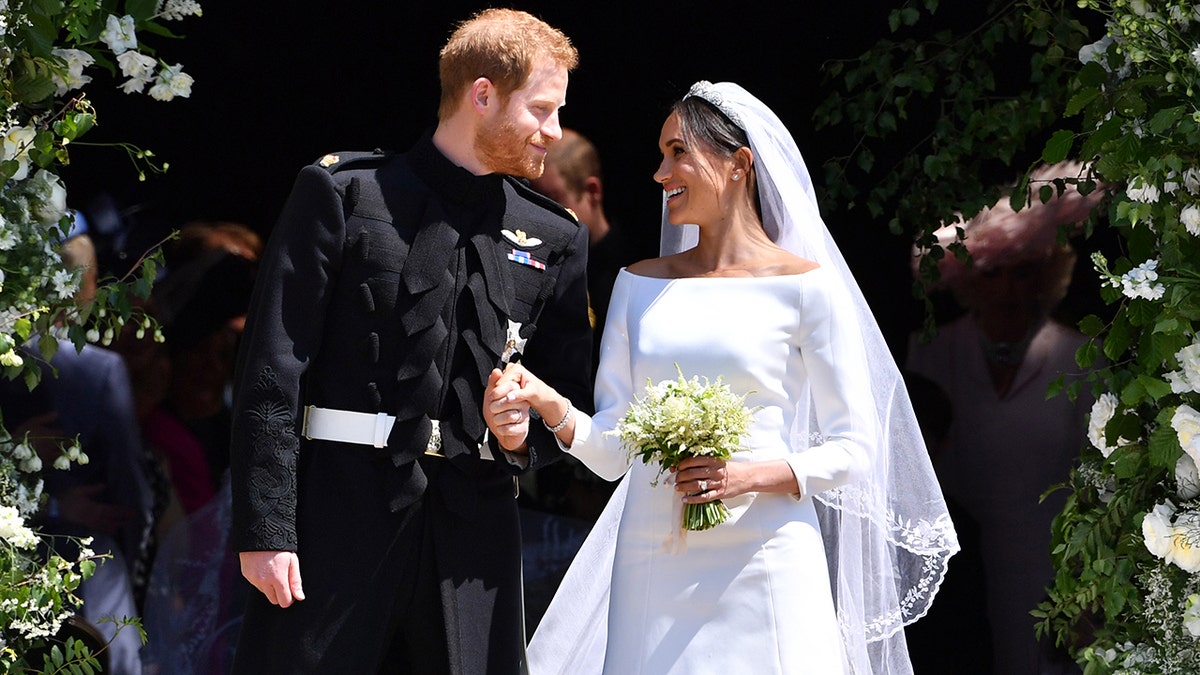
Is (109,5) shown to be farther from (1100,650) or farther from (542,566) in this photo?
(1100,650)

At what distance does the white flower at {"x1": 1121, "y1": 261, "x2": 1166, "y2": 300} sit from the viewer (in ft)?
10.4

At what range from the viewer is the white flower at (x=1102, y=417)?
3.43 metres

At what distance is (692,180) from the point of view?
3369 mm

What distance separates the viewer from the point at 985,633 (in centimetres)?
510

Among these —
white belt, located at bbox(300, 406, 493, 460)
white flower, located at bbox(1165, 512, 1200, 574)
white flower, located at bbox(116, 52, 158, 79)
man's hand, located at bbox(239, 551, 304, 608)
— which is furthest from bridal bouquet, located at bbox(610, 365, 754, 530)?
white flower, located at bbox(116, 52, 158, 79)

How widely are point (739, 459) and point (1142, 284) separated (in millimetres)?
955

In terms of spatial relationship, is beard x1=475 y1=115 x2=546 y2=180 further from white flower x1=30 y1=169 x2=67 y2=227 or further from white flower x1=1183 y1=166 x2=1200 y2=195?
white flower x1=1183 y1=166 x2=1200 y2=195

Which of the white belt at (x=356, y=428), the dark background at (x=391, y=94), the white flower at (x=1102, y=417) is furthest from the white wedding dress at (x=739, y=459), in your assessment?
the dark background at (x=391, y=94)

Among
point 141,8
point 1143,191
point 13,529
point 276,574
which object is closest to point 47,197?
point 141,8

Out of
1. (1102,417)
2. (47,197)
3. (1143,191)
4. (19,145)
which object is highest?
(1143,191)

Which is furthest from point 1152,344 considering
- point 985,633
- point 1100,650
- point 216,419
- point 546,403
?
point 216,419

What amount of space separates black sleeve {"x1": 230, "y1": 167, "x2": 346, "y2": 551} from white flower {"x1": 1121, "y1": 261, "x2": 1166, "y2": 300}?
1707mm

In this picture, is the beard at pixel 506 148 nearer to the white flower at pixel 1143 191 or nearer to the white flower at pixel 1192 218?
the white flower at pixel 1143 191

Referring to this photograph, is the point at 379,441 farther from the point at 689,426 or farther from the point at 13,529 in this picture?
the point at 13,529
